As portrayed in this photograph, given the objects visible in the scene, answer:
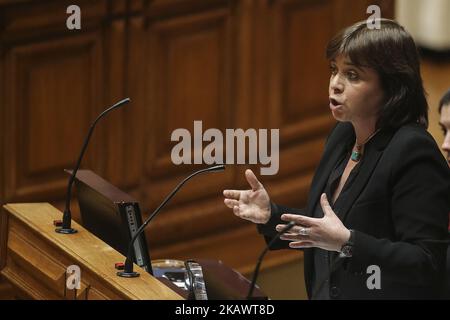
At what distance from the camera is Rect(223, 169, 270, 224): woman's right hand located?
1536 mm

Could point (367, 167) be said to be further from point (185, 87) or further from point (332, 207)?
point (185, 87)

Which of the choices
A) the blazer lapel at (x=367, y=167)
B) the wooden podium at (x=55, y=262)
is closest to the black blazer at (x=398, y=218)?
the blazer lapel at (x=367, y=167)

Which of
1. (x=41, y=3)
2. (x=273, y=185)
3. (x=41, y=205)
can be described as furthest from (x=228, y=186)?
(x=41, y=205)

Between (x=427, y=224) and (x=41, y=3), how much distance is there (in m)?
1.19

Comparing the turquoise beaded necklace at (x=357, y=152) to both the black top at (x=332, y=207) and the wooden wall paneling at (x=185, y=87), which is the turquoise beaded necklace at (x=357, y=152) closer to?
the black top at (x=332, y=207)

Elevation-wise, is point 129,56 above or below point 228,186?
above

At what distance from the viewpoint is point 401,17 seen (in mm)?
4203

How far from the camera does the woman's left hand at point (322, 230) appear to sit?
1.39 m

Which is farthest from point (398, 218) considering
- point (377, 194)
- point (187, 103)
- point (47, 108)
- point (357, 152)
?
point (187, 103)

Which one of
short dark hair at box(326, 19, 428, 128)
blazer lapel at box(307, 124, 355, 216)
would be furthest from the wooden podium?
short dark hair at box(326, 19, 428, 128)

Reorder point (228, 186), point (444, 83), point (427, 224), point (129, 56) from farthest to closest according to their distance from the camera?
point (444, 83) → point (228, 186) → point (129, 56) → point (427, 224)

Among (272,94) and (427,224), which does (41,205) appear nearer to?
(427,224)

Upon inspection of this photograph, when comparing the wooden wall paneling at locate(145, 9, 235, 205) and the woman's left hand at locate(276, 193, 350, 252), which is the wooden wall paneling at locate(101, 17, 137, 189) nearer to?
the wooden wall paneling at locate(145, 9, 235, 205)

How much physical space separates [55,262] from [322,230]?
1.44 ft
